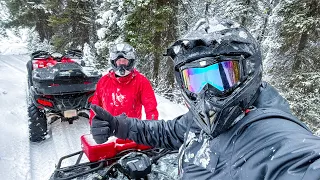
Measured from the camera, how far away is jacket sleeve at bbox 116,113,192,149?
6.67 ft

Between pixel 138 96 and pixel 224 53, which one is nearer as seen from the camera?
pixel 224 53

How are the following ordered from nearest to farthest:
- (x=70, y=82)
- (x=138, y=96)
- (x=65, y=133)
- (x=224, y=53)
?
1. (x=224, y=53)
2. (x=138, y=96)
3. (x=70, y=82)
4. (x=65, y=133)

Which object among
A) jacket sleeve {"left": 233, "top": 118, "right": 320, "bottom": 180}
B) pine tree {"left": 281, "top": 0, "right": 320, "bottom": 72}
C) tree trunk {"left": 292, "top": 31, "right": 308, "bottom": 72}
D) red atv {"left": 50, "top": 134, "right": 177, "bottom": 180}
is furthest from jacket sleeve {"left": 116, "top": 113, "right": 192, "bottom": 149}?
tree trunk {"left": 292, "top": 31, "right": 308, "bottom": 72}

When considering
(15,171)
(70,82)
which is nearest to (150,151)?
(15,171)

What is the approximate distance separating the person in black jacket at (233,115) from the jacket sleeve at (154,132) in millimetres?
468

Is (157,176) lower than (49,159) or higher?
higher

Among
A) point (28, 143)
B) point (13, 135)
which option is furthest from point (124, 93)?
point (13, 135)

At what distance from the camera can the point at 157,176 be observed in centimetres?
239

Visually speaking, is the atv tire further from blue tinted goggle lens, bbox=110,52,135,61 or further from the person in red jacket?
blue tinted goggle lens, bbox=110,52,135,61

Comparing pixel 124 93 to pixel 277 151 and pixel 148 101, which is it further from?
pixel 277 151

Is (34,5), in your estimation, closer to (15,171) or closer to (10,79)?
(10,79)

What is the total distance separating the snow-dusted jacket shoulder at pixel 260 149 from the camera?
3.02ft

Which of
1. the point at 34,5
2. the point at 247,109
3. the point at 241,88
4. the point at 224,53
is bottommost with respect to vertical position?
the point at 247,109

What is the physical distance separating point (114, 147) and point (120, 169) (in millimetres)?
422
